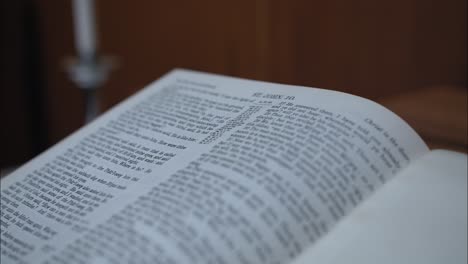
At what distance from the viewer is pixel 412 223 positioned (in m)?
0.39

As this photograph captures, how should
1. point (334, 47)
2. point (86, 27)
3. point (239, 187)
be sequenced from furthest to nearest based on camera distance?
1. point (86, 27)
2. point (334, 47)
3. point (239, 187)

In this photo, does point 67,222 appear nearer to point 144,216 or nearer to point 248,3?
point 144,216

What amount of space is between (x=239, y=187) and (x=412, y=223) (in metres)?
0.15

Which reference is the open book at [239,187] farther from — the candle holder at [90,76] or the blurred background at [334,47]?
the candle holder at [90,76]

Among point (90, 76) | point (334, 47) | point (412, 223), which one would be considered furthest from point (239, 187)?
point (90, 76)

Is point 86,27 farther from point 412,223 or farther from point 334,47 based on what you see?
point 412,223

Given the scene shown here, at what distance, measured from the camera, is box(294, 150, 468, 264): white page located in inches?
14.5

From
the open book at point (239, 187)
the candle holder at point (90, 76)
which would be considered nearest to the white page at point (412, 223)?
the open book at point (239, 187)

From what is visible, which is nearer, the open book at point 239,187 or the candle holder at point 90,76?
the open book at point 239,187

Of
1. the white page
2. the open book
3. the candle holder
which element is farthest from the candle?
the white page

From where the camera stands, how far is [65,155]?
420 mm

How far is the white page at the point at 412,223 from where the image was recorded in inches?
14.5

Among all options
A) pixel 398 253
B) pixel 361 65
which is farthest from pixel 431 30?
pixel 398 253

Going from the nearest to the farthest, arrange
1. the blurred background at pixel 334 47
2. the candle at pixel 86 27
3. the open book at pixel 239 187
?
the open book at pixel 239 187
the blurred background at pixel 334 47
the candle at pixel 86 27
